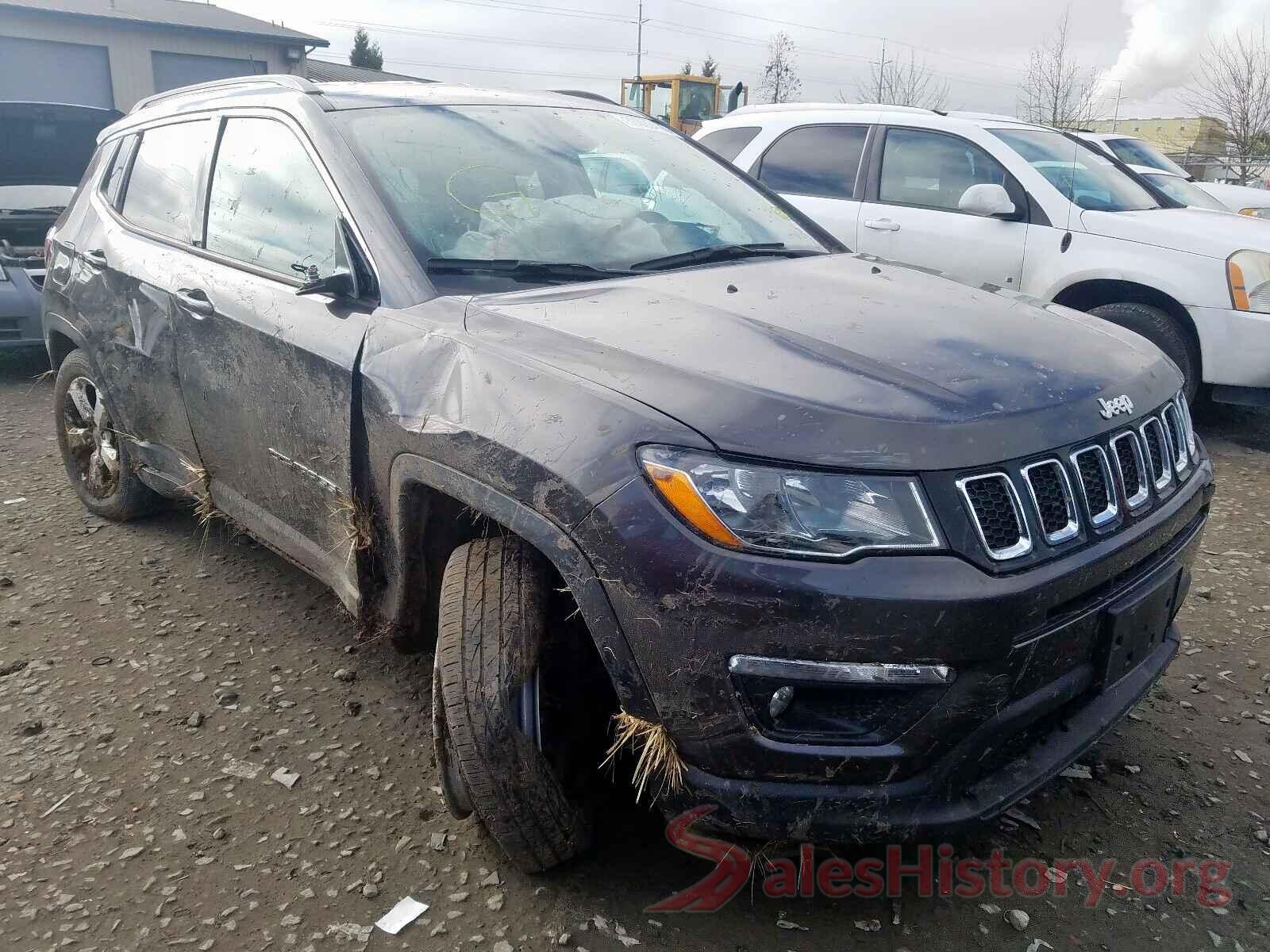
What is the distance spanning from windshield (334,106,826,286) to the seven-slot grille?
1.29m

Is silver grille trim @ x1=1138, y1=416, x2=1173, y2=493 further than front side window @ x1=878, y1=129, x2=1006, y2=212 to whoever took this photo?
No

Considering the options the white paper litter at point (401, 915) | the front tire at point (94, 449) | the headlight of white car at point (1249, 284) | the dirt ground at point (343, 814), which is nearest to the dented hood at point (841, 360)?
the dirt ground at point (343, 814)

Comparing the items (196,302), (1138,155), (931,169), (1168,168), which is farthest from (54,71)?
(196,302)

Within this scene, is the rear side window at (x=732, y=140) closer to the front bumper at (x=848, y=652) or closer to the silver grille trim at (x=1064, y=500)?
the silver grille trim at (x=1064, y=500)

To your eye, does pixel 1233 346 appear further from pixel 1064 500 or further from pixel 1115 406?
pixel 1064 500

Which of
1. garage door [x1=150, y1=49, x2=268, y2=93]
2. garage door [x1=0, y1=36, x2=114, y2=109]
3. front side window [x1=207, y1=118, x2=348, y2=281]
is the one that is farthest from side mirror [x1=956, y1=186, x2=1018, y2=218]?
garage door [x1=150, y1=49, x2=268, y2=93]

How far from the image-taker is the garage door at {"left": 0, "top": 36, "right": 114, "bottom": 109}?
2291cm

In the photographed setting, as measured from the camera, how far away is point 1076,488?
6.58 ft

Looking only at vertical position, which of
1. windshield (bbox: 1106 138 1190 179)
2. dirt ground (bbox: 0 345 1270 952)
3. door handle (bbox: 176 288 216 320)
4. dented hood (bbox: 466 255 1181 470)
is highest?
windshield (bbox: 1106 138 1190 179)

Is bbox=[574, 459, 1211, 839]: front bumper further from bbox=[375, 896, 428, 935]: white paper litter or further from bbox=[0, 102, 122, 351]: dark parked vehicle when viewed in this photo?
bbox=[0, 102, 122, 351]: dark parked vehicle

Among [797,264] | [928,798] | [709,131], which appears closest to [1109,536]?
[928,798]

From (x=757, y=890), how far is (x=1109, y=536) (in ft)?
3.55

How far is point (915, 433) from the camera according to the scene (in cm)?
187

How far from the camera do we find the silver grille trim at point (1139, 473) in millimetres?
2145
